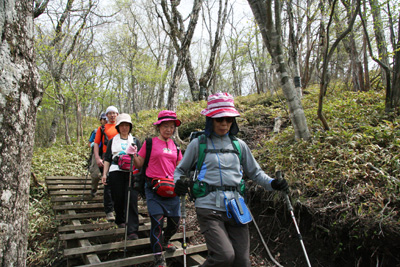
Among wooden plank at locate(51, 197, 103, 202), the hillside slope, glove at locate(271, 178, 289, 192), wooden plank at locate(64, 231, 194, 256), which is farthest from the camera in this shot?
wooden plank at locate(51, 197, 103, 202)

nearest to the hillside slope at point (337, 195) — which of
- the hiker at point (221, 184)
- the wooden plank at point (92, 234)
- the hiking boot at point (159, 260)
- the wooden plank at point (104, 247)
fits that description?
the wooden plank at point (92, 234)

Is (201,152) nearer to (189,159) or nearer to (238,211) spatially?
(189,159)

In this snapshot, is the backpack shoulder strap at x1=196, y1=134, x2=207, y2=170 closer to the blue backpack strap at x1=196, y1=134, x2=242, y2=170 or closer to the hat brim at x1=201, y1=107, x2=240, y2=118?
the blue backpack strap at x1=196, y1=134, x2=242, y2=170

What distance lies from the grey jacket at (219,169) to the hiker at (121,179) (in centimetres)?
213

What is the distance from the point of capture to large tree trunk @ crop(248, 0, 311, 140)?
6.15 m

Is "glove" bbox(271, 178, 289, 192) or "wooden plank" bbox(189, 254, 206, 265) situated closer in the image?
"glove" bbox(271, 178, 289, 192)

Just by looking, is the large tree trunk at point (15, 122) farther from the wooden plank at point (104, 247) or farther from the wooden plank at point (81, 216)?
the wooden plank at point (81, 216)

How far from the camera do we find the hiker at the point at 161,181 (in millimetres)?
3854

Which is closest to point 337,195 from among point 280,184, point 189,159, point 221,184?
point 280,184

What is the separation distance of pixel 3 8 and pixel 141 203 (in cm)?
552

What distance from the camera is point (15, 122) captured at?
2.43m

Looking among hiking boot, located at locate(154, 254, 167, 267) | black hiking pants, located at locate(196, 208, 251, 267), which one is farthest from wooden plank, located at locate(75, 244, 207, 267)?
black hiking pants, located at locate(196, 208, 251, 267)

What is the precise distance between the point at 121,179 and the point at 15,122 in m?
2.71

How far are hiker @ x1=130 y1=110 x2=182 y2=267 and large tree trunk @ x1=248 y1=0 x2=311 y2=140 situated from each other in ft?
10.9
